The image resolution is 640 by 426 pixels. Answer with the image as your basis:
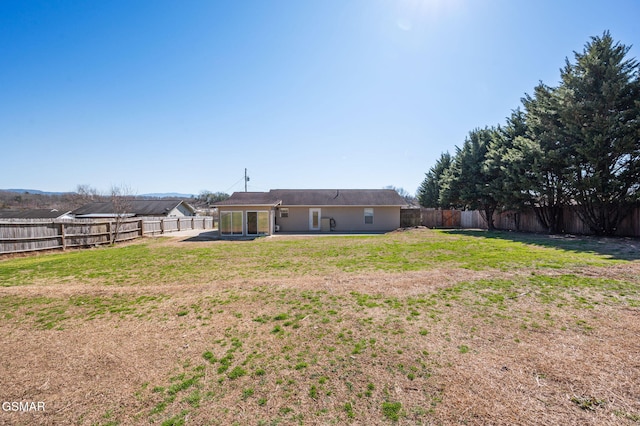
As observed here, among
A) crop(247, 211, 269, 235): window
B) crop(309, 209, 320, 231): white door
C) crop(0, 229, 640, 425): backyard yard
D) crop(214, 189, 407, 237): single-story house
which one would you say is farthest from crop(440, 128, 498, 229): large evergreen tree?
crop(0, 229, 640, 425): backyard yard

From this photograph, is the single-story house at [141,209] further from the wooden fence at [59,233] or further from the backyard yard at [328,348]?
the backyard yard at [328,348]

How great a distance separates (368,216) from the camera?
2442 centimetres

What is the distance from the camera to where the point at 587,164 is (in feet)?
51.8

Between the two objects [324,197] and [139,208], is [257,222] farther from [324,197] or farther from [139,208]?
[139,208]

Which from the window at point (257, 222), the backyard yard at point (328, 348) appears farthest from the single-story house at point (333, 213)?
the backyard yard at point (328, 348)

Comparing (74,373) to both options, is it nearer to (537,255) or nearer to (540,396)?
(540,396)

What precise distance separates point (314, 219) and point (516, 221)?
15.9 m

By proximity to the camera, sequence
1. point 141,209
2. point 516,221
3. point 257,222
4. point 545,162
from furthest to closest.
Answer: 1. point 141,209
2. point 516,221
3. point 257,222
4. point 545,162

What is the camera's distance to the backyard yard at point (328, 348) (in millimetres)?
2834

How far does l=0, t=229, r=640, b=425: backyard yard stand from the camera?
2.83m

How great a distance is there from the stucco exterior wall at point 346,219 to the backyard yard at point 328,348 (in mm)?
16189

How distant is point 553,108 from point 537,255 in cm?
1144

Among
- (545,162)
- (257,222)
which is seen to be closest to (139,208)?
(257,222)

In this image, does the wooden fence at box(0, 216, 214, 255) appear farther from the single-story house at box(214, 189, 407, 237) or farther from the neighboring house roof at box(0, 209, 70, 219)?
the neighboring house roof at box(0, 209, 70, 219)
